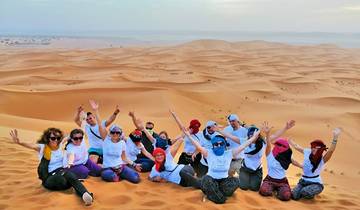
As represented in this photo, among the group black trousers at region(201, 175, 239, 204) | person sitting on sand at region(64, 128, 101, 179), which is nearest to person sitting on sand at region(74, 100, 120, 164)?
person sitting on sand at region(64, 128, 101, 179)

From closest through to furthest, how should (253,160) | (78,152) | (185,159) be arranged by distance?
(78,152) < (253,160) < (185,159)

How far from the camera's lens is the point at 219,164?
7.48m

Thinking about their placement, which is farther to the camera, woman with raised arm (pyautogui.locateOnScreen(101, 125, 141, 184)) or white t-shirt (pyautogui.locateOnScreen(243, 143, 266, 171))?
white t-shirt (pyautogui.locateOnScreen(243, 143, 266, 171))

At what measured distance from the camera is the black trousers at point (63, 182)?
7.19 m

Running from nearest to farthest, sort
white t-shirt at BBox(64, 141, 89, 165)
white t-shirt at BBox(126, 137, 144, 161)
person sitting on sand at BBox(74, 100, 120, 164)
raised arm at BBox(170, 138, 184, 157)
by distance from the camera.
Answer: white t-shirt at BBox(64, 141, 89, 165)
raised arm at BBox(170, 138, 184, 157)
white t-shirt at BBox(126, 137, 144, 161)
person sitting on sand at BBox(74, 100, 120, 164)

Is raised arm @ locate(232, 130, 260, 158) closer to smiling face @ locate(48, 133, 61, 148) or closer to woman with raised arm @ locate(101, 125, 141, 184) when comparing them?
woman with raised arm @ locate(101, 125, 141, 184)

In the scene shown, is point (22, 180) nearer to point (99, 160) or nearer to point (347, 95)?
point (99, 160)

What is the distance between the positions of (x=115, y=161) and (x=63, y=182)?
3.63 feet

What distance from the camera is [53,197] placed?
23.5 feet

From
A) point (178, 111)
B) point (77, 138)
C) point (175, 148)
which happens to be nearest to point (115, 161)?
point (77, 138)

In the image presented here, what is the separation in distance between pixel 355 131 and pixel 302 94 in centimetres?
748

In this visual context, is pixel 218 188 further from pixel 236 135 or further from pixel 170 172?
pixel 236 135

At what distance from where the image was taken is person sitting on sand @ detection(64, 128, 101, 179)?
7641 mm

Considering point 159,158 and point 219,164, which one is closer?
point 219,164
